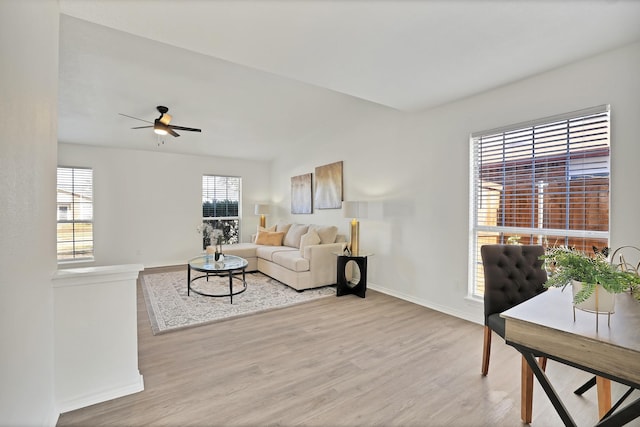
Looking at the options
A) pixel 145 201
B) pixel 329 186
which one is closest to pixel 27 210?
pixel 329 186

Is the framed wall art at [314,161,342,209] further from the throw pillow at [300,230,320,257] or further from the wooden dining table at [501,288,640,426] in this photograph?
the wooden dining table at [501,288,640,426]

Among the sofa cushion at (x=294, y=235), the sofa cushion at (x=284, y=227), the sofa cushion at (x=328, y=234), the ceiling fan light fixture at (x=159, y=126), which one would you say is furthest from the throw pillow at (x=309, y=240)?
the ceiling fan light fixture at (x=159, y=126)

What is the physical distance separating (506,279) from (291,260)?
2999 mm

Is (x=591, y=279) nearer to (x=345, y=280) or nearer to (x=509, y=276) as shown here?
(x=509, y=276)

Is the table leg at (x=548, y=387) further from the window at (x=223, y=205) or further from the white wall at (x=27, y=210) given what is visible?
the window at (x=223, y=205)

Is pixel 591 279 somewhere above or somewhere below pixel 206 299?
above

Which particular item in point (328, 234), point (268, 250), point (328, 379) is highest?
point (328, 234)

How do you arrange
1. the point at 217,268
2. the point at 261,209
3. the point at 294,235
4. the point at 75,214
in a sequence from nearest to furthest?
the point at 217,268
the point at 75,214
the point at 294,235
the point at 261,209

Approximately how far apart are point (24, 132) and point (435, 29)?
96.8 inches

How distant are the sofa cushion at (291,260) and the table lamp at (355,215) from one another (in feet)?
2.52

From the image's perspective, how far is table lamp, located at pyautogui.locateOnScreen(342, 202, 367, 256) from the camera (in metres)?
4.40

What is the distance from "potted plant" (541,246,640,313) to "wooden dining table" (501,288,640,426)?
8 cm

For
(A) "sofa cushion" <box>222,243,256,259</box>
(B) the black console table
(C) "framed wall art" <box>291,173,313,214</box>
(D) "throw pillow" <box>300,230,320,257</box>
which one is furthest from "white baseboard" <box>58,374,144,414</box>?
(C) "framed wall art" <box>291,173,313,214</box>

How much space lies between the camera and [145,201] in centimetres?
619
